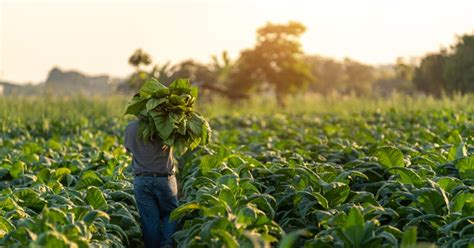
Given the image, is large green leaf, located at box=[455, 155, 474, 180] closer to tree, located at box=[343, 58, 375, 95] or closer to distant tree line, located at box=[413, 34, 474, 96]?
distant tree line, located at box=[413, 34, 474, 96]

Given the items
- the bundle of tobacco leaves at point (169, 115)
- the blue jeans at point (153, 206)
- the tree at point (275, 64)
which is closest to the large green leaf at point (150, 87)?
the bundle of tobacco leaves at point (169, 115)

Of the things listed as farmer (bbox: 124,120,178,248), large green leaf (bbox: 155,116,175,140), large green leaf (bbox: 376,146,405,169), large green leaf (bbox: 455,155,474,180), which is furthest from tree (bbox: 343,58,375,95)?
large green leaf (bbox: 155,116,175,140)

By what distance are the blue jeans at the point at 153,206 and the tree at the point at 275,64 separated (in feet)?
97.6

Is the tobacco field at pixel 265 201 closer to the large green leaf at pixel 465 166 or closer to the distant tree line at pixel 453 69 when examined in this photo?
the large green leaf at pixel 465 166

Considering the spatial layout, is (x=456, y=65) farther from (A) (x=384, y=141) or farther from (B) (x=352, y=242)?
(B) (x=352, y=242)

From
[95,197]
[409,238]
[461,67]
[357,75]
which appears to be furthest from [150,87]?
[357,75]

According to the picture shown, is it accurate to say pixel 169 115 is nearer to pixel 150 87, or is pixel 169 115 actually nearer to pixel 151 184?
pixel 150 87

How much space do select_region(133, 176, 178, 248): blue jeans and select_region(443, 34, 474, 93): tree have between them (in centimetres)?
2809

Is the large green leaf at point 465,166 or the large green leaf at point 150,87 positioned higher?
the large green leaf at point 150,87

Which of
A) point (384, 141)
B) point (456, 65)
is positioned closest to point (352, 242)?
point (384, 141)

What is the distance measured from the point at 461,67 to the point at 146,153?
29.1 metres

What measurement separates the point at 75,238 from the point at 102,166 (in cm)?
440

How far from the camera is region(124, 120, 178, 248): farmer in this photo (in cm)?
691

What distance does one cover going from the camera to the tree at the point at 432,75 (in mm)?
37500
